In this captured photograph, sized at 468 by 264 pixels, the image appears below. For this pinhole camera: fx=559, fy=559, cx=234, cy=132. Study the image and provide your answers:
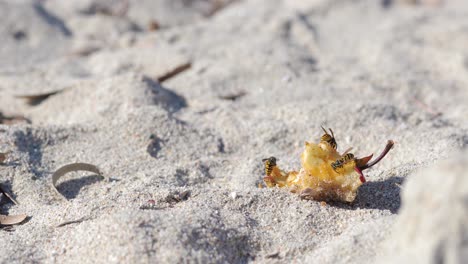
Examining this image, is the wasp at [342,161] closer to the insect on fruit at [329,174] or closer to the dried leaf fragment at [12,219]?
the insect on fruit at [329,174]

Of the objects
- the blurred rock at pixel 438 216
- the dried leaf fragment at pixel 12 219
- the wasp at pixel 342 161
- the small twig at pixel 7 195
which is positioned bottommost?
the blurred rock at pixel 438 216

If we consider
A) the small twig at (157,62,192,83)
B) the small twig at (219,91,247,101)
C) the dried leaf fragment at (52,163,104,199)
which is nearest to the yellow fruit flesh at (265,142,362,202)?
the dried leaf fragment at (52,163,104,199)

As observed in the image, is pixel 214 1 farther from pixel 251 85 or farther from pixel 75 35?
pixel 251 85

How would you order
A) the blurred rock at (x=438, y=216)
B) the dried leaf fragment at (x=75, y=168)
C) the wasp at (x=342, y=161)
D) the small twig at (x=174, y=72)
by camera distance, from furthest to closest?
1. the small twig at (x=174, y=72)
2. the dried leaf fragment at (x=75, y=168)
3. the wasp at (x=342, y=161)
4. the blurred rock at (x=438, y=216)

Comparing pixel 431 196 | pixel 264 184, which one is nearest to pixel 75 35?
pixel 264 184

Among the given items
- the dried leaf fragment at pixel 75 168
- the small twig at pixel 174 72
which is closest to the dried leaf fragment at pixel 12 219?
the dried leaf fragment at pixel 75 168

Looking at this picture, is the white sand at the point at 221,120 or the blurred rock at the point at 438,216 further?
the white sand at the point at 221,120

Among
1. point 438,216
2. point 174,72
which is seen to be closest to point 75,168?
point 174,72
